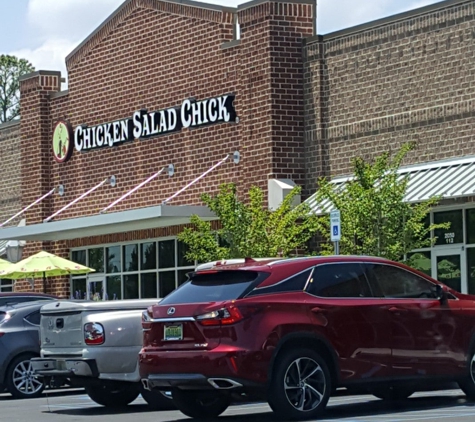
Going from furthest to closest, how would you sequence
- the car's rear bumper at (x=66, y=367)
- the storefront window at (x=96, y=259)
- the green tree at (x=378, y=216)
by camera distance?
the storefront window at (x=96, y=259), the green tree at (x=378, y=216), the car's rear bumper at (x=66, y=367)

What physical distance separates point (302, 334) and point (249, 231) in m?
12.3

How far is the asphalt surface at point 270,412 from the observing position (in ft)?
45.5

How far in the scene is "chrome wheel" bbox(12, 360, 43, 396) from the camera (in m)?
19.7

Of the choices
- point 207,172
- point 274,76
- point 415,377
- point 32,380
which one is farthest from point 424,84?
point 415,377

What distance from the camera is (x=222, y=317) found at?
44.4 feet

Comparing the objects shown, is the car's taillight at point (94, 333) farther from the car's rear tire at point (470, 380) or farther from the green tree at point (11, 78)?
the green tree at point (11, 78)

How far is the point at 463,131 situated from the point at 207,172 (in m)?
7.74

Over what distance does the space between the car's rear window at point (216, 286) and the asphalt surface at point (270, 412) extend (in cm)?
149

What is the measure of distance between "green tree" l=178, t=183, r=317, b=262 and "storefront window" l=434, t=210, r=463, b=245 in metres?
2.67

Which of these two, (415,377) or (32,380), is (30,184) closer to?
(32,380)

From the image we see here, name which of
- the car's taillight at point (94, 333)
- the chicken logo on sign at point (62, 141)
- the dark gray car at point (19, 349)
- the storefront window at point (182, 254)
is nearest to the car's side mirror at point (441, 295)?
the car's taillight at point (94, 333)

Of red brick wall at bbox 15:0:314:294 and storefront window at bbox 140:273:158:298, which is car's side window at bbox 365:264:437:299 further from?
storefront window at bbox 140:273:158:298

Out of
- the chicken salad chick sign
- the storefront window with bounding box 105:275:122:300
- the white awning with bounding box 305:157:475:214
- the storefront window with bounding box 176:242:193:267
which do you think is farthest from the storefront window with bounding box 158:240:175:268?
the white awning with bounding box 305:157:475:214

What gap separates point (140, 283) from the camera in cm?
3484
